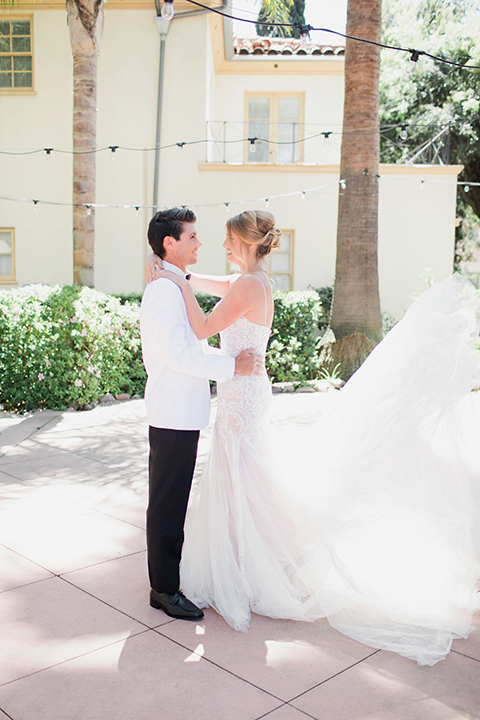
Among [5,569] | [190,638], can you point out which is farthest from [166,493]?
[5,569]

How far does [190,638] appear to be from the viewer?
2.80m

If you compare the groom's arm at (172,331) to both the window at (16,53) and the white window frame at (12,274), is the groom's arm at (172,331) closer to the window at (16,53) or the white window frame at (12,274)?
the white window frame at (12,274)

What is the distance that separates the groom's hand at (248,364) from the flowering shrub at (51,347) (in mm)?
4776

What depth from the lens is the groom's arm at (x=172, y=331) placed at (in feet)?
9.15

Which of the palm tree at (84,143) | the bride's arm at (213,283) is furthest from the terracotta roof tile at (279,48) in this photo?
the bride's arm at (213,283)

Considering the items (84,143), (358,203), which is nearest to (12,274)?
(84,143)

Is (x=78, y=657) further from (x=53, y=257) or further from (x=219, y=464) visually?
(x=53, y=257)

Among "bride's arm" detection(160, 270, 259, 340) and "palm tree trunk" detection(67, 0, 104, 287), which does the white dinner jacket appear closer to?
"bride's arm" detection(160, 270, 259, 340)

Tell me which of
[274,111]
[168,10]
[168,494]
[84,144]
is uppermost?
[274,111]

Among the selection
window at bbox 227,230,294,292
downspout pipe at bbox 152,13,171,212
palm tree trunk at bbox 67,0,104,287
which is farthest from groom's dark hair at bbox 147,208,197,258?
window at bbox 227,230,294,292

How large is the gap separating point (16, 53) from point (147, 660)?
1328cm

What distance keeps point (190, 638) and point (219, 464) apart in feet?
2.76

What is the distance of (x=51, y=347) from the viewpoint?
7500 mm

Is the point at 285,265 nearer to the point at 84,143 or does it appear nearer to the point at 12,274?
the point at 84,143
